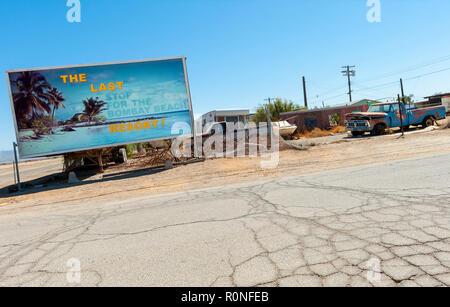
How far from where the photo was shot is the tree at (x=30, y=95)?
508 inches

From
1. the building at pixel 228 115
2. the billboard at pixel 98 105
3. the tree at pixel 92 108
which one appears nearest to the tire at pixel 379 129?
the billboard at pixel 98 105

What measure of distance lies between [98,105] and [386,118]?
18424 mm

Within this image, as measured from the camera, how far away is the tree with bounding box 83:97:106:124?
13.6 m

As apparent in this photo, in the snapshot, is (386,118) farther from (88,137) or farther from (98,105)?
(88,137)

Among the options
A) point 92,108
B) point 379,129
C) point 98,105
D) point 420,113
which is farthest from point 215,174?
point 420,113

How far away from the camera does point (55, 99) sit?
43.7 feet

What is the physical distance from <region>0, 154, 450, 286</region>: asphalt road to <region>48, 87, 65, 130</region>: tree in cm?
867

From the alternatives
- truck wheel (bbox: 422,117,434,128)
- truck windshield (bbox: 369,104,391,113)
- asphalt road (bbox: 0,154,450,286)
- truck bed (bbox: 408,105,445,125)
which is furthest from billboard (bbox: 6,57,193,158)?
truck wheel (bbox: 422,117,434,128)

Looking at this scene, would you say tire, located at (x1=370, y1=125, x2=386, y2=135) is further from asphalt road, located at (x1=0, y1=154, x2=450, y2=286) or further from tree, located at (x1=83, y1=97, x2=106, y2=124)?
tree, located at (x1=83, y1=97, x2=106, y2=124)

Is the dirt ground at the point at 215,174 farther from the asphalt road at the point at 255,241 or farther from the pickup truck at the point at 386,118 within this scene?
the pickup truck at the point at 386,118

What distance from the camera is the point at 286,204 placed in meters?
5.23

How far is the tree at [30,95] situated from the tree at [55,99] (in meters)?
0.17
